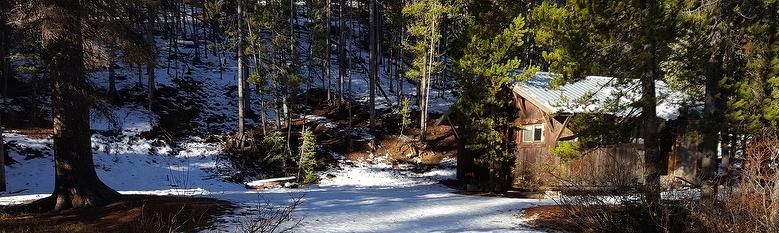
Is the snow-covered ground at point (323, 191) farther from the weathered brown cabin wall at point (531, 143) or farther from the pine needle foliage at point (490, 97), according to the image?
the weathered brown cabin wall at point (531, 143)

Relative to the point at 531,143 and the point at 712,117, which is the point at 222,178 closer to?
the point at 531,143

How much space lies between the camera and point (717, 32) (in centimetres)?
1102

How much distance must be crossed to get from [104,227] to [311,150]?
14.7 m

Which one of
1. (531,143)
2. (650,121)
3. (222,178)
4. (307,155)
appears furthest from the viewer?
(307,155)

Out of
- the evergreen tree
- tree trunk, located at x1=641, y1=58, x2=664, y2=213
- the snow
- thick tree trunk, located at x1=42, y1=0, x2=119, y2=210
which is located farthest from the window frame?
thick tree trunk, located at x1=42, y1=0, x2=119, y2=210

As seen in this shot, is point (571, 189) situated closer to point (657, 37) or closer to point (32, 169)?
point (657, 37)

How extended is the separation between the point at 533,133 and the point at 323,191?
831cm

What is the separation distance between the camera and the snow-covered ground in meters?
10.8

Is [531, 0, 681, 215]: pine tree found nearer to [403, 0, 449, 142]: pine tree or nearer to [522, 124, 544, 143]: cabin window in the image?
[522, 124, 544, 143]: cabin window

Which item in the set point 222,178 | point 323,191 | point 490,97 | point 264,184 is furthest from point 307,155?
point 490,97

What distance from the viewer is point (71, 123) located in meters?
9.77

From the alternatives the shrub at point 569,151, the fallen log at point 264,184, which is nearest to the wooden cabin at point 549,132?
the shrub at point 569,151

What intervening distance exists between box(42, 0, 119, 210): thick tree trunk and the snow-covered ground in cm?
176

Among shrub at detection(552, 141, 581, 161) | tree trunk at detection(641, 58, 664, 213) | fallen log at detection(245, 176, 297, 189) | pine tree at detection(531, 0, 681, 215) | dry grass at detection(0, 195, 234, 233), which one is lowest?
fallen log at detection(245, 176, 297, 189)
